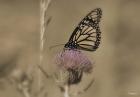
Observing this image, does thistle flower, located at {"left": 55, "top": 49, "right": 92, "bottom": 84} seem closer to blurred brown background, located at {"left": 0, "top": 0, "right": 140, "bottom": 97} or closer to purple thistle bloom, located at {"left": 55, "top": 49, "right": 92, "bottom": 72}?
purple thistle bloom, located at {"left": 55, "top": 49, "right": 92, "bottom": 72}

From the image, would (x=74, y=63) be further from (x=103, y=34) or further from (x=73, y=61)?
(x=103, y=34)

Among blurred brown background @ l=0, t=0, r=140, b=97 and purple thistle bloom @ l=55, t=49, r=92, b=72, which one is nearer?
purple thistle bloom @ l=55, t=49, r=92, b=72

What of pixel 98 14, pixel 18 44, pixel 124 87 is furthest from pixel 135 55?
pixel 98 14

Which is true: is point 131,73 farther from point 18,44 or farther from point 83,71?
point 83,71

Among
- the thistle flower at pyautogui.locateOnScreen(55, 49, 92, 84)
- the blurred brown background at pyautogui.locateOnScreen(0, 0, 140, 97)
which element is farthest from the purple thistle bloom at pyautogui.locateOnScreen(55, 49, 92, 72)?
the blurred brown background at pyautogui.locateOnScreen(0, 0, 140, 97)

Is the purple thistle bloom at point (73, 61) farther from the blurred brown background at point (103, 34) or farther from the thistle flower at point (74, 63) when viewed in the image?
the blurred brown background at point (103, 34)

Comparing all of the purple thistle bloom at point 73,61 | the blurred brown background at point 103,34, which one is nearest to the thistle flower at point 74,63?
the purple thistle bloom at point 73,61

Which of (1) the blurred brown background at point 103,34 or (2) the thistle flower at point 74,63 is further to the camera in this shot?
(1) the blurred brown background at point 103,34
